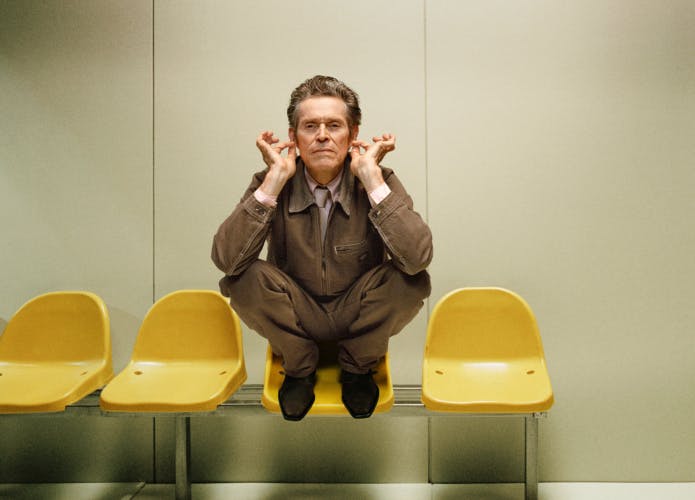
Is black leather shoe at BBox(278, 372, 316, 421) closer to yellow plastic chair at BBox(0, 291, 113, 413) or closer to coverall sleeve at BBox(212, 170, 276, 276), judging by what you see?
coverall sleeve at BBox(212, 170, 276, 276)

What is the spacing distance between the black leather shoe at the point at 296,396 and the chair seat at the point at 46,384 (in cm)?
93

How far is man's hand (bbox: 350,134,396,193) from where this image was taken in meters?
2.04

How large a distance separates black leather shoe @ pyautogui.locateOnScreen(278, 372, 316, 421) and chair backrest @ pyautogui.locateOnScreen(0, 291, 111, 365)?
1150 millimetres

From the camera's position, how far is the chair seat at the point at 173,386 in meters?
2.17

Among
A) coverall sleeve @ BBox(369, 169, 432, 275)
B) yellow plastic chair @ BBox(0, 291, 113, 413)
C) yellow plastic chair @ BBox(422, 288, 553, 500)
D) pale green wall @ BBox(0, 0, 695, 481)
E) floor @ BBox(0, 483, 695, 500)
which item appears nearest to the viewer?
coverall sleeve @ BBox(369, 169, 432, 275)

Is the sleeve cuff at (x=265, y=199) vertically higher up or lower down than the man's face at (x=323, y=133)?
lower down

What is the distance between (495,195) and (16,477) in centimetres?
294

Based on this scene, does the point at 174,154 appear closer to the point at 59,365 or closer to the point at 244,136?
the point at 244,136

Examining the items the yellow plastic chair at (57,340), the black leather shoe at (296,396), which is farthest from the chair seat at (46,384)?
the black leather shoe at (296,396)

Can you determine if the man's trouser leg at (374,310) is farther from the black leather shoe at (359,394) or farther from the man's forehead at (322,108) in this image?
the man's forehead at (322,108)

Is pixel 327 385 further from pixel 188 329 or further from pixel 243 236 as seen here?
pixel 188 329

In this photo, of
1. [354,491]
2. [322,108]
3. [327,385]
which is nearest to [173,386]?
[327,385]

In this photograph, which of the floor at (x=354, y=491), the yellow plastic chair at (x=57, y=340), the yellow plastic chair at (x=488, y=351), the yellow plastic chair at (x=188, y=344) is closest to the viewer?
the yellow plastic chair at (x=488, y=351)

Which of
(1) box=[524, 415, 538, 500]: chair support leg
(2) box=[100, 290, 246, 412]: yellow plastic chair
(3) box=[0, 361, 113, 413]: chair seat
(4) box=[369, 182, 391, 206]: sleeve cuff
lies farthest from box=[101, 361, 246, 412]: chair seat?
(1) box=[524, 415, 538, 500]: chair support leg
